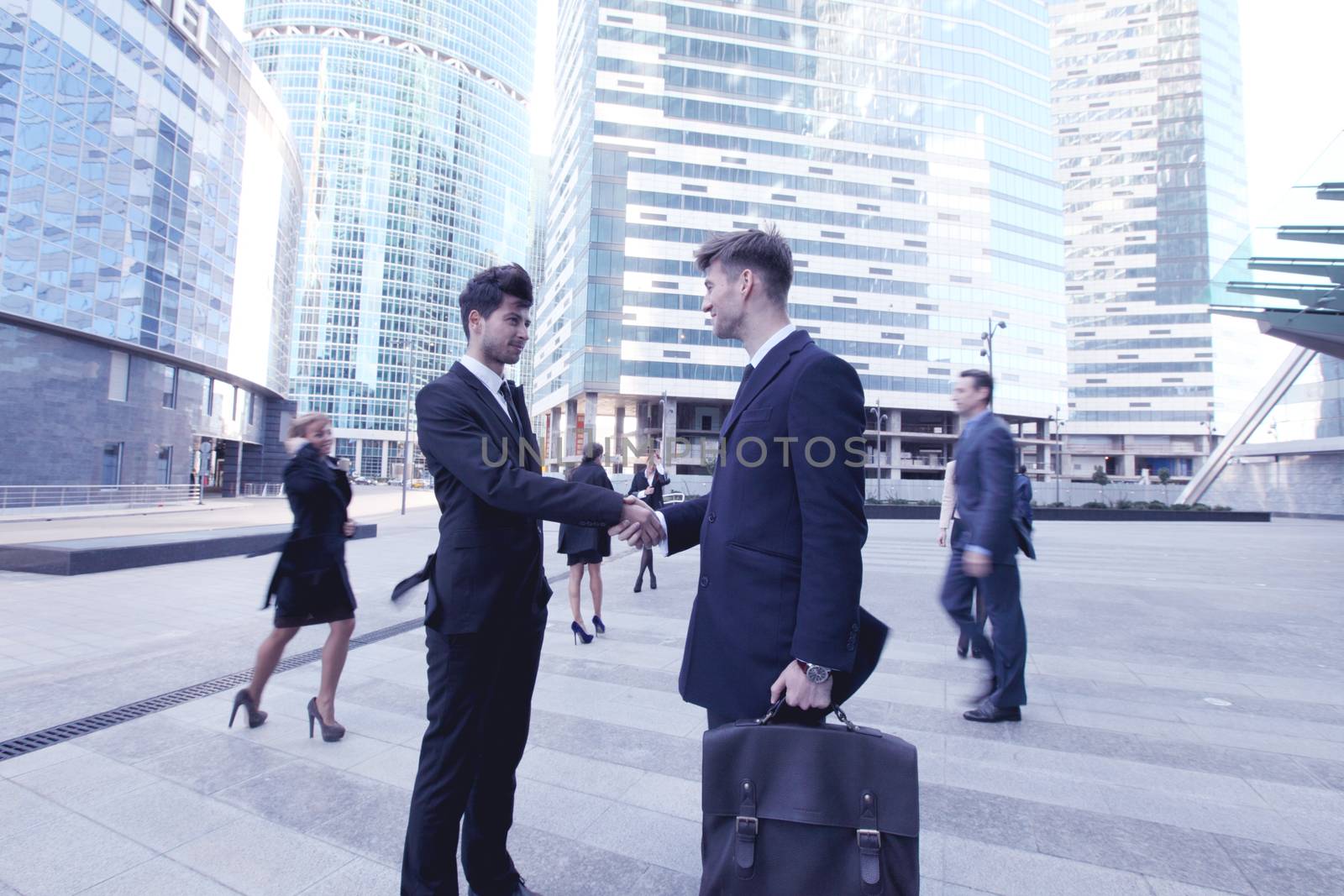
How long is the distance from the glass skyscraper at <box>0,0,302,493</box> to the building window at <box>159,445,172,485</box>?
0.09 m

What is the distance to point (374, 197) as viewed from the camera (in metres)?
106

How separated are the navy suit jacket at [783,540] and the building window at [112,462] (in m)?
37.5

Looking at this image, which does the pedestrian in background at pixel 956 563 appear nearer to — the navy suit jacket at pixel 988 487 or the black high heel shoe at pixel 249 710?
the navy suit jacket at pixel 988 487

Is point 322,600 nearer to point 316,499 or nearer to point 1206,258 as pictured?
point 316,499

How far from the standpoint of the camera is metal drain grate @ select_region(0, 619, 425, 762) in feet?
12.4

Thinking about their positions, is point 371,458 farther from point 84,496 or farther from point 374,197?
point 84,496

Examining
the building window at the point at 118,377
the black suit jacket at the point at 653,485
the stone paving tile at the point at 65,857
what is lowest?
the stone paving tile at the point at 65,857

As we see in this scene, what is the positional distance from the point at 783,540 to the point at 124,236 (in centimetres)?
3883

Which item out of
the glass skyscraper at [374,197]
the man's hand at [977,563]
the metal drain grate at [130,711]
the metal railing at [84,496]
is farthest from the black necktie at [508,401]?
the glass skyscraper at [374,197]

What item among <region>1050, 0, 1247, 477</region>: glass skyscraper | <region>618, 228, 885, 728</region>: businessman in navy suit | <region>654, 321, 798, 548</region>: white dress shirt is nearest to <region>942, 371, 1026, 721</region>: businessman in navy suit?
<region>654, 321, 798, 548</region>: white dress shirt

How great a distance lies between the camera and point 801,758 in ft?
5.01

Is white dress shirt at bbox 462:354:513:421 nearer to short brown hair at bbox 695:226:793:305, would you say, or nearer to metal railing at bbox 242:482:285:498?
short brown hair at bbox 695:226:793:305

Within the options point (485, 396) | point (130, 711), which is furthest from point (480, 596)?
point (130, 711)

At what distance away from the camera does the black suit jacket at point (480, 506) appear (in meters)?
2.24
